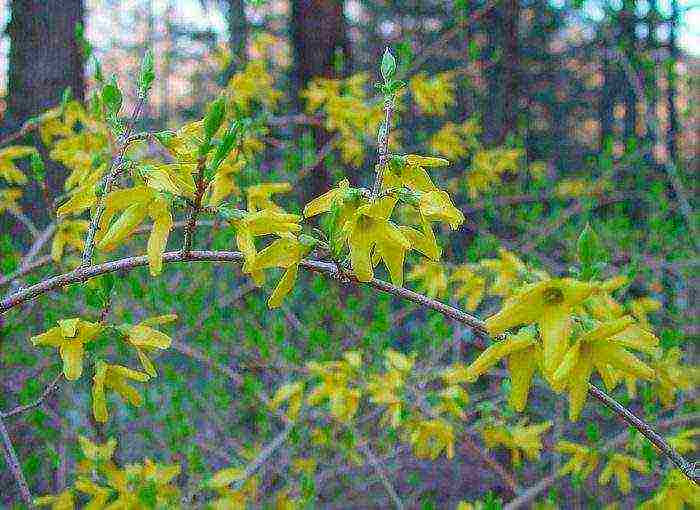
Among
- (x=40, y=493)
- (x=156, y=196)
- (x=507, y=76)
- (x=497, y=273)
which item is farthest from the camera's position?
(x=507, y=76)

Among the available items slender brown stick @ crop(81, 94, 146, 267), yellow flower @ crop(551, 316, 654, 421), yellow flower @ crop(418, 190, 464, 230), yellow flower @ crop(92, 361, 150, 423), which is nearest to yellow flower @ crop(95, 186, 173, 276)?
slender brown stick @ crop(81, 94, 146, 267)

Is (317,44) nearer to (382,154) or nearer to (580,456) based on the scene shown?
(580,456)

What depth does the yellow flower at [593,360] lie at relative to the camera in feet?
3.38

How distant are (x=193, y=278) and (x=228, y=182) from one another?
1.73m

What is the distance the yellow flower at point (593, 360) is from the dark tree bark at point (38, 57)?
9.60 feet

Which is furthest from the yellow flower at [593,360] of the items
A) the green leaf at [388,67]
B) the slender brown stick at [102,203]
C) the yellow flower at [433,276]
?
the yellow flower at [433,276]

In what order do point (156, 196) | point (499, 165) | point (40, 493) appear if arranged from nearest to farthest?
1. point (156, 196)
2. point (40, 493)
3. point (499, 165)

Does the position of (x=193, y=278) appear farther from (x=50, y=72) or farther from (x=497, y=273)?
(x=497, y=273)

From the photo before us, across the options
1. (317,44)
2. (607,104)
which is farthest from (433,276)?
(607,104)

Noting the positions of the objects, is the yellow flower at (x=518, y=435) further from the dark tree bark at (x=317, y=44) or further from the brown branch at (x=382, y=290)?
the dark tree bark at (x=317, y=44)

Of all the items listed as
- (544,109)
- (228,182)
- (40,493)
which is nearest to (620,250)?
(228,182)

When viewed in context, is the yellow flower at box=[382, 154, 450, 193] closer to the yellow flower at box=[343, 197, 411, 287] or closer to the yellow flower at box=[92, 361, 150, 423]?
the yellow flower at box=[343, 197, 411, 287]

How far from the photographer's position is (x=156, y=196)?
116 centimetres

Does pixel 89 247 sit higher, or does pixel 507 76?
pixel 507 76
